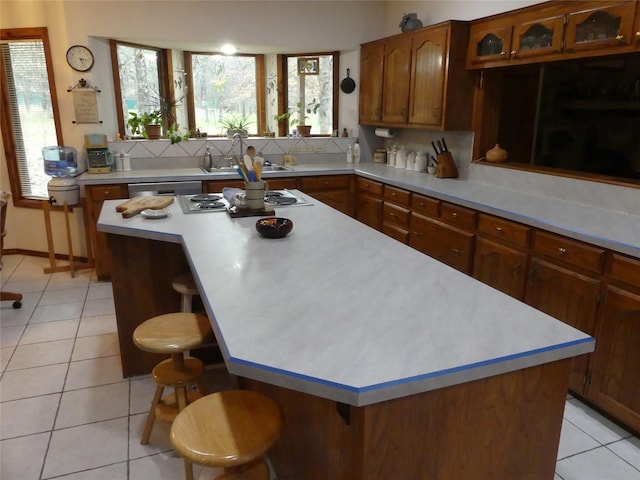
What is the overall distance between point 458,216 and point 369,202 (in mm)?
1325

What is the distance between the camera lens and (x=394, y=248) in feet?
6.83

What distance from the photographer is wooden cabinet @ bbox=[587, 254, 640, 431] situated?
2176mm

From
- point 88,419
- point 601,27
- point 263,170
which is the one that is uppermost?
point 601,27

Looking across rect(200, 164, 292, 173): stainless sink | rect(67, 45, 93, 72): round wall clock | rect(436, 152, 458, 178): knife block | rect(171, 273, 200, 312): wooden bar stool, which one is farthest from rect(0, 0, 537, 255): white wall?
rect(171, 273, 200, 312): wooden bar stool

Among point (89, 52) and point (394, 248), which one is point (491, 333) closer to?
point (394, 248)

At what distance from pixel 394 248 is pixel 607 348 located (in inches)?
47.8

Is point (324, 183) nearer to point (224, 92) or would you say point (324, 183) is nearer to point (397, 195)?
point (397, 195)

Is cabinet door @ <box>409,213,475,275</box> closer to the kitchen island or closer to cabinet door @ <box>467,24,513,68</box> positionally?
cabinet door @ <box>467,24,513,68</box>

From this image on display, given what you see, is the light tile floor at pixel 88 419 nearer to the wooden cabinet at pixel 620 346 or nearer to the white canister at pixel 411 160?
the wooden cabinet at pixel 620 346

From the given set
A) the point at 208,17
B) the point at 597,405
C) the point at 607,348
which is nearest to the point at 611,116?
the point at 607,348

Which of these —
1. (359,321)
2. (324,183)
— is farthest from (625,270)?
(324,183)

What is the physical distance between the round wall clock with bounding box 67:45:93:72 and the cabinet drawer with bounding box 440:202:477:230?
11.1 ft

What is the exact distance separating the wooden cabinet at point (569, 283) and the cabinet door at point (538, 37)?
3.95 feet

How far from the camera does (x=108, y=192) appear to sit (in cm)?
409
